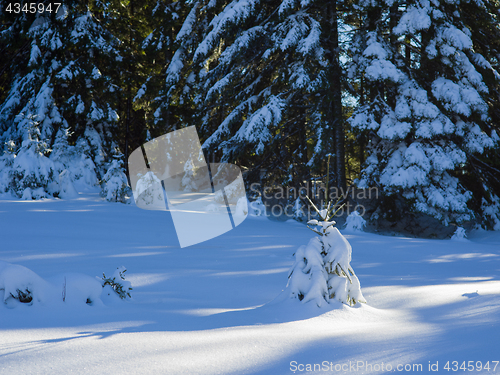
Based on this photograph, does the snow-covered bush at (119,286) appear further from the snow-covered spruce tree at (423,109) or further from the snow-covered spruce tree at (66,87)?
the snow-covered spruce tree at (66,87)

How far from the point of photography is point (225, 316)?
2.90 meters

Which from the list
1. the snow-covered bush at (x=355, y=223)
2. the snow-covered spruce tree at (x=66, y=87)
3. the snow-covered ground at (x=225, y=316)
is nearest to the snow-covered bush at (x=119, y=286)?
the snow-covered ground at (x=225, y=316)

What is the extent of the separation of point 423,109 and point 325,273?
713 centimetres

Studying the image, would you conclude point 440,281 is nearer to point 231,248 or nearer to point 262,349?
point 231,248

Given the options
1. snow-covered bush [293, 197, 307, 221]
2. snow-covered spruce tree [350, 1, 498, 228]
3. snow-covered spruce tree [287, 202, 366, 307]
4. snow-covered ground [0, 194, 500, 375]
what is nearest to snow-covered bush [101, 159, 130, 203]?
snow-covered ground [0, 194, 500, 375]

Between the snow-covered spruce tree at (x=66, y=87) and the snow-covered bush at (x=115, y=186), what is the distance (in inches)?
152

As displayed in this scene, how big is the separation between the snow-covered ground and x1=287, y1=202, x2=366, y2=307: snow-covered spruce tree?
0.40ft

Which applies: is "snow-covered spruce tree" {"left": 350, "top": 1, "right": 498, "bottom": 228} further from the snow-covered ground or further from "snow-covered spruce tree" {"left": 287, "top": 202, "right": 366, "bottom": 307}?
"snow-covered spruce tree" {"left": 287, "top": 202, "right": 366, "bottom": 307}

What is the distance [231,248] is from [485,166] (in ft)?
28.0

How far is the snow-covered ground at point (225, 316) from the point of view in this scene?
6.99 feet

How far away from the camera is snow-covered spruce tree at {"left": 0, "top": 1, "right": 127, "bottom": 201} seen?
13836 millimetres

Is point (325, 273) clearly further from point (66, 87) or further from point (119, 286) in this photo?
point (66, 87)

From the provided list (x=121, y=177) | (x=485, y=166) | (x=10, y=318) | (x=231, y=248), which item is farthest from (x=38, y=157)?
(x=485, y=166)

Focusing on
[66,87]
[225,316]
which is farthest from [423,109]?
[66,87]
